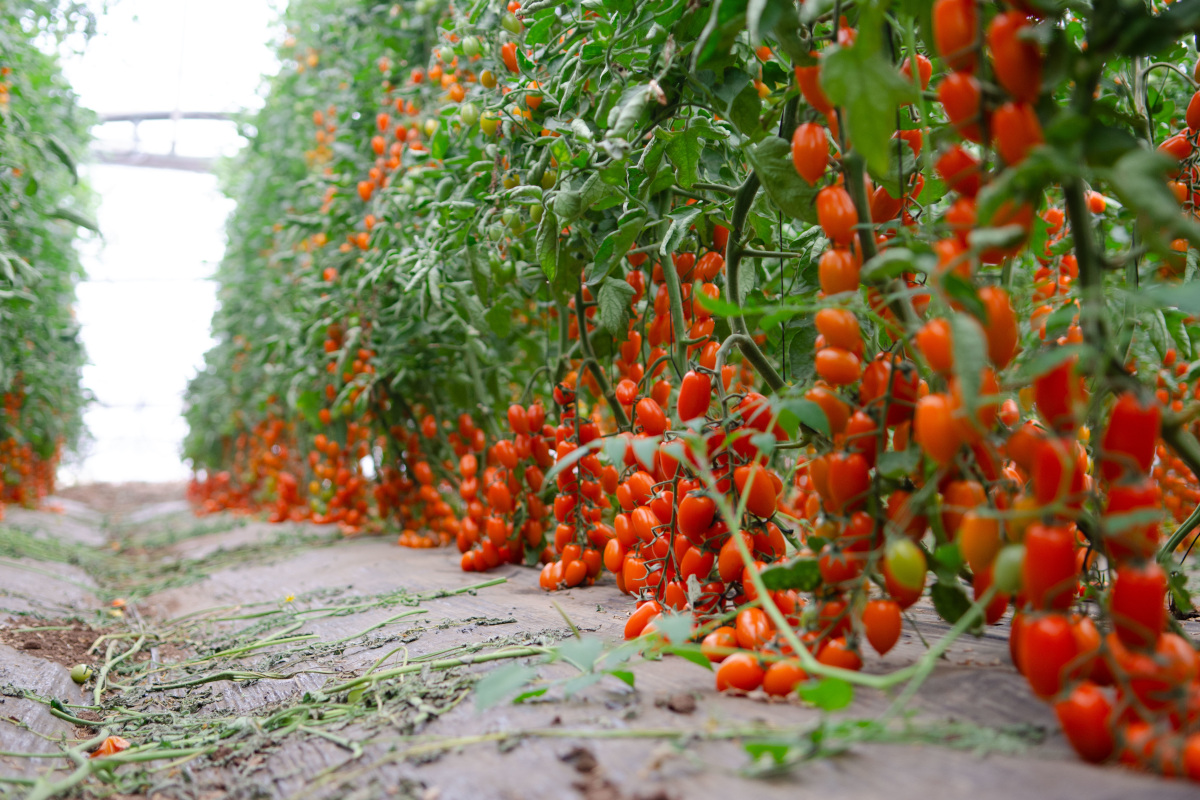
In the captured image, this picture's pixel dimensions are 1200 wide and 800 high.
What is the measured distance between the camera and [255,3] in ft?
14.4

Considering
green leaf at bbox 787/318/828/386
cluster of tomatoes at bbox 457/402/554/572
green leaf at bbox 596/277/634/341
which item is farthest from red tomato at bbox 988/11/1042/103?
cluster of tomatoes at bbox 457/402/554/572

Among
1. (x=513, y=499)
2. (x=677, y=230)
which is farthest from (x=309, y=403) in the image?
(x=677, y=230)

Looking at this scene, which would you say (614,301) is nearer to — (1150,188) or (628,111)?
(628,111)

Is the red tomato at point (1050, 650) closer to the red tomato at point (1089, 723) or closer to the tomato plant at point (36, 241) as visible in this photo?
the red tomato at point (1089, 723)

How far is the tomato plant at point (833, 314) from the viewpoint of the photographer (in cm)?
59

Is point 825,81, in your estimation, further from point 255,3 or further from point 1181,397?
point 255,3

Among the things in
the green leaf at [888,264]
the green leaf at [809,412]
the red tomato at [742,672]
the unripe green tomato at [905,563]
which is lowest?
the red tomato at [742,672]

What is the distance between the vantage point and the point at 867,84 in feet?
2.13

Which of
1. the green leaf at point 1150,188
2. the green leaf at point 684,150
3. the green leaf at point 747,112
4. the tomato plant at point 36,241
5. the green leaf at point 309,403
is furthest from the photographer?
the green leaf at point 309,403

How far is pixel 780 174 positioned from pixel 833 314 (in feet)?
0.69

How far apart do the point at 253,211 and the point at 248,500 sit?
1940 millimetres

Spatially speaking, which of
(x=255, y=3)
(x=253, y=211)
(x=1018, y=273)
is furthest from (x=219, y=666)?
(x=255, y=3)

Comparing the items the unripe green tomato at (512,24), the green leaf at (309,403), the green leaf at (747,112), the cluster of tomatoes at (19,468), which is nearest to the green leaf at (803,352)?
the green leaf at (747,112)

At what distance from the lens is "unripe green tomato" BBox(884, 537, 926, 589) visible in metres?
0.67
